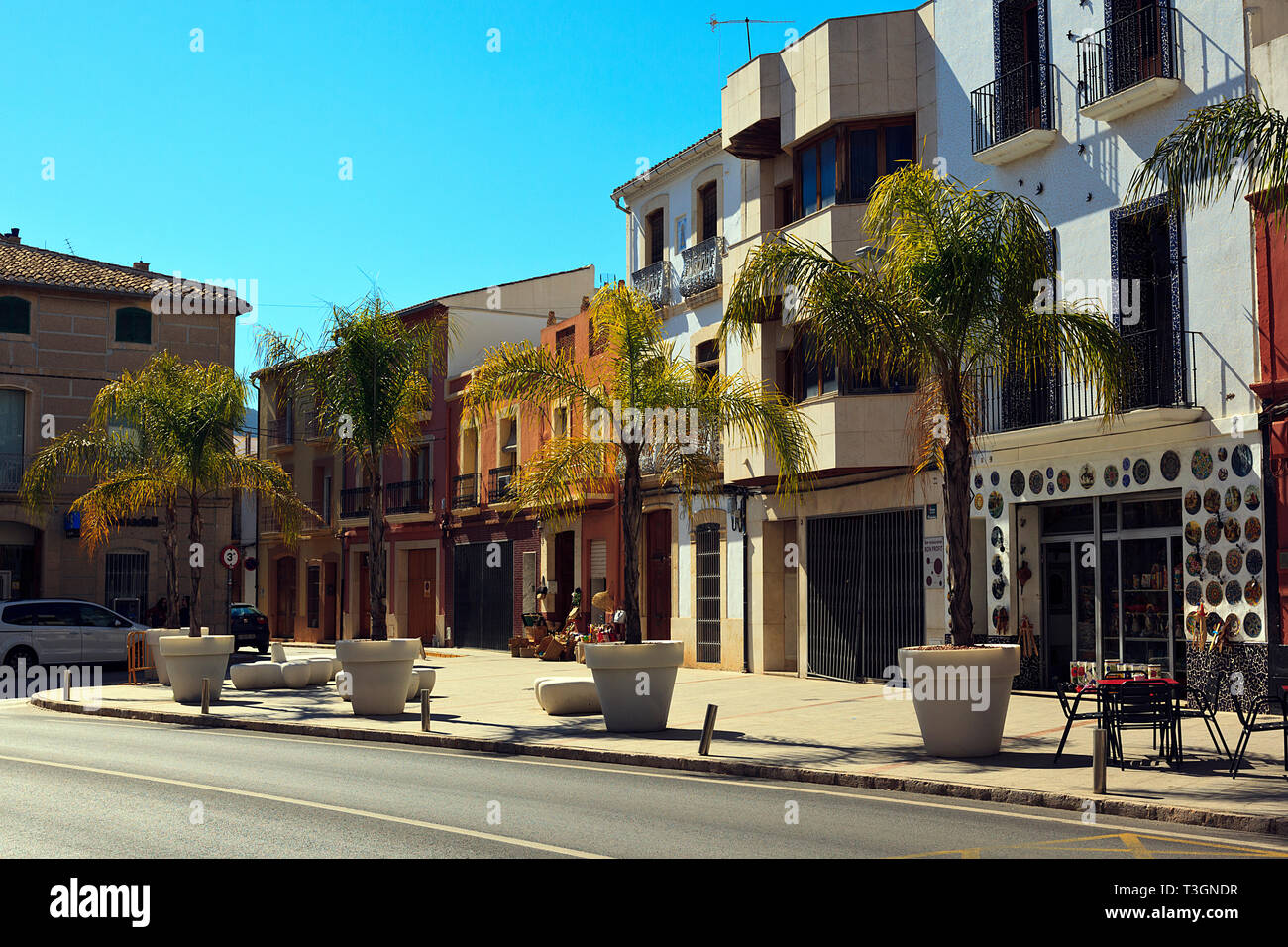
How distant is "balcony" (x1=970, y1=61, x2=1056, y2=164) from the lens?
20.0m

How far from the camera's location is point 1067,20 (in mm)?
19703

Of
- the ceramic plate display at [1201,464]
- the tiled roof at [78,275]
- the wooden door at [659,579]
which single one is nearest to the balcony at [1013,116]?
the ceramic plate display at [1201,464]

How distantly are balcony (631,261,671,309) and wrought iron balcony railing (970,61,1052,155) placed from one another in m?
9.84

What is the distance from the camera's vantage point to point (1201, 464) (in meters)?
17.5

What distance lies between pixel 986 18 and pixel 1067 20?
1735mm

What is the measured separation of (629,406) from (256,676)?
1087 centimetres

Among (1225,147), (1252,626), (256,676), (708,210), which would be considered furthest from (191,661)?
(1225,147)

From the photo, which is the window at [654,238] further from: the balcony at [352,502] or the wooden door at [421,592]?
the balcony at [352,502]

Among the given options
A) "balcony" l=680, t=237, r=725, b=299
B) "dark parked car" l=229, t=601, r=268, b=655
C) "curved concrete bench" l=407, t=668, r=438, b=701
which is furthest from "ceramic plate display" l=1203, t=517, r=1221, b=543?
"dark parked car" l=229, t=601, r=268, b=655

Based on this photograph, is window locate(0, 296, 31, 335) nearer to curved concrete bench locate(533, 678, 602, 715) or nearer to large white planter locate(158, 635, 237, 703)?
large white planter locate(158, 635, 237, 703)

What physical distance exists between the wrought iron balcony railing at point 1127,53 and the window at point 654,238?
511 inches

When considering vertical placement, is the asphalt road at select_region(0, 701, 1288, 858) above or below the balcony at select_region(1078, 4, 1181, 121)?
below

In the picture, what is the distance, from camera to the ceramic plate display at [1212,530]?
56.6 feet
